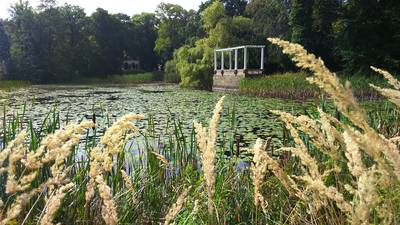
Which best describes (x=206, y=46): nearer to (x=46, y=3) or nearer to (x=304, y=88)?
(x=304, y=88)

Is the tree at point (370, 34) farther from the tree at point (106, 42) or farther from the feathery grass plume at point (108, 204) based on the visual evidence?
the tree at point (106, 42)

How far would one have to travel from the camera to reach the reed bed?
1020 millimetres

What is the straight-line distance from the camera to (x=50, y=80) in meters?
46.8

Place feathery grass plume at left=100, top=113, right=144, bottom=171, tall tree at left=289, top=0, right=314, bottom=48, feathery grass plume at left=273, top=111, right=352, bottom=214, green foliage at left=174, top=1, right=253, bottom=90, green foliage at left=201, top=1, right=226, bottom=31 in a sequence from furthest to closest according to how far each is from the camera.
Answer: green foliage at left=201, top=1, right=226, bottom=31, green foliage at left=174, top=1, right=253, bottom=90, tall tree at left=289, top=0, right=314, bottom=48, feathery grass plume at left=100, top=113, right=144, bottom=171, feathery grass plume at left=273, top=111, right=352, bottom=214

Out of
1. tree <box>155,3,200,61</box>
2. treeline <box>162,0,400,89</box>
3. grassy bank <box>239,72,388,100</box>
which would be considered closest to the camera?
grassy bank <box>239,72,388,100</box>

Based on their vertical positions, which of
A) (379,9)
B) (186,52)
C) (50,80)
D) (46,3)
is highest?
(46,3)

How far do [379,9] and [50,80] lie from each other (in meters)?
34.3

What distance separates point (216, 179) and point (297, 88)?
16033mm

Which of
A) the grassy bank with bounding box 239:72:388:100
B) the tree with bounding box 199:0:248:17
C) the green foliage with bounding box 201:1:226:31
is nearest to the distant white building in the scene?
the tree with bounding box 199:0:248:17

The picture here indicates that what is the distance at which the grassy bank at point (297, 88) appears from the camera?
1706cm

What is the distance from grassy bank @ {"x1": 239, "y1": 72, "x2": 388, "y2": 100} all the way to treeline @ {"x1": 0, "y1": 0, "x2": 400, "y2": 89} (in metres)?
5.24

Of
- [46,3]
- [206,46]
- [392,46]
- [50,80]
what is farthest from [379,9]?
[46,3]

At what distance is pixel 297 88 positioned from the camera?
18.7m

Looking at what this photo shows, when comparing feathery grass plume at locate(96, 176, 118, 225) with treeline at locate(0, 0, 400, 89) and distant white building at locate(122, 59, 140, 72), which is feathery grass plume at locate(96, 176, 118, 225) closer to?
treeline at locate(0, 0, 400, 89)
